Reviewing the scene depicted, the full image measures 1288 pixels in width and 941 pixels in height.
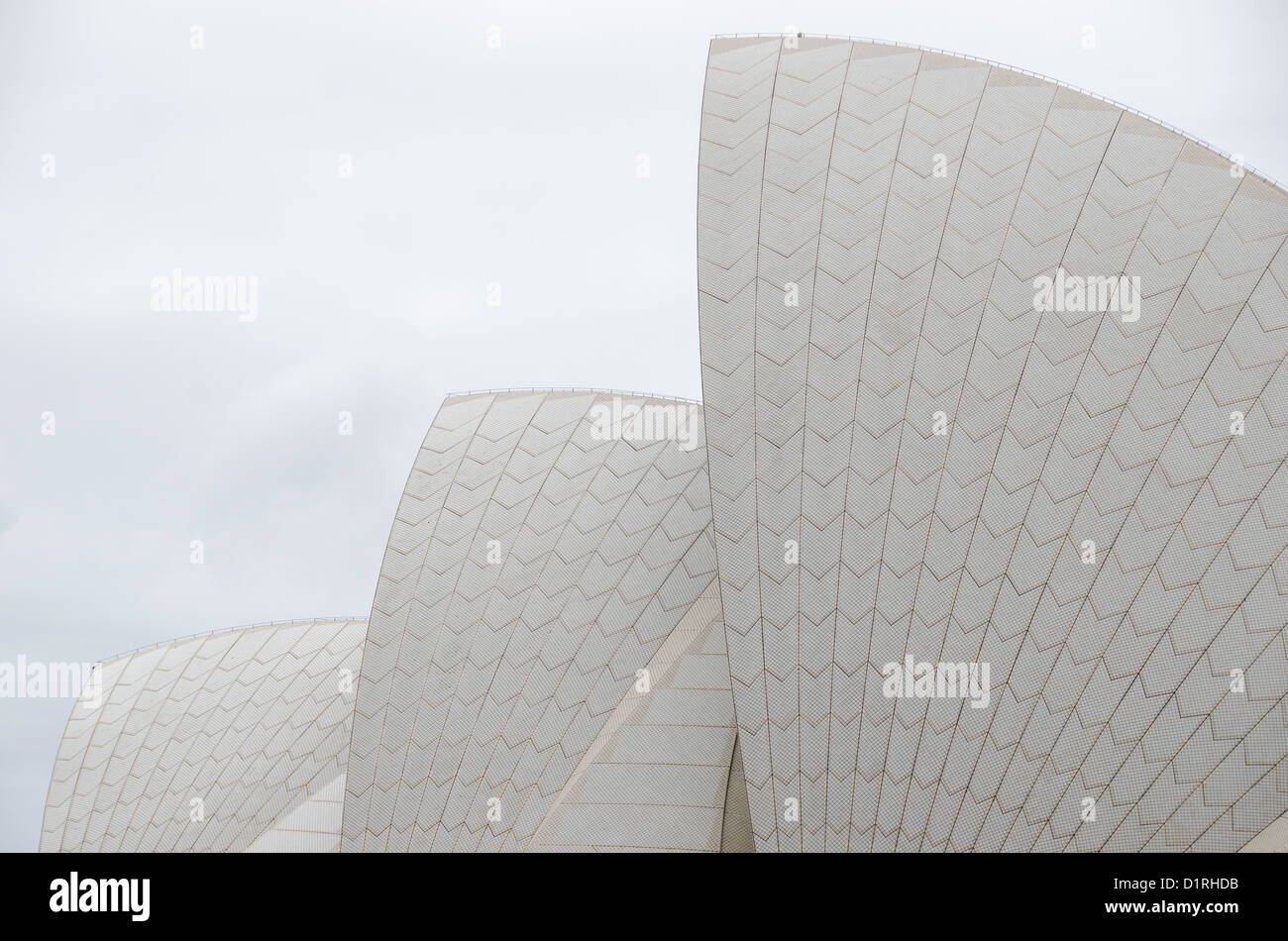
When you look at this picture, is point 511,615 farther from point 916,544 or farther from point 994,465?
point 994,465

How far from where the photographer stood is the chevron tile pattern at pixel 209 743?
24406 millimetres

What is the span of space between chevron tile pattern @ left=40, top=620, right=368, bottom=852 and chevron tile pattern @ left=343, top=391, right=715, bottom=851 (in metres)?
3.57

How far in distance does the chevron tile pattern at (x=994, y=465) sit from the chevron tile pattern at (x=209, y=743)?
445 inches

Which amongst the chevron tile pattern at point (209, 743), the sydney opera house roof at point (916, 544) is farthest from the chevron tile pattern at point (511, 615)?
the chevron tile pattern at point (209, 743)

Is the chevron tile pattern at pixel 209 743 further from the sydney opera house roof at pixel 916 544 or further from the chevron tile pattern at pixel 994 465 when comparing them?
the chevron tile pattern at pixel 994 465

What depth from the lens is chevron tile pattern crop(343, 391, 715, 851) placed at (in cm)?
1877

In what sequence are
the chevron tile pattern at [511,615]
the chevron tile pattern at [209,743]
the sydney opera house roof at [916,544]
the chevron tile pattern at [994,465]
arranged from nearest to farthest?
the chevron tile pattern at [994,465]
the sydney opera house roof at [916,544]
the chevron tile pattern at [511,615]
the chevron tile pattern at [209,743]

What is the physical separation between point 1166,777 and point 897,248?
7923 millimetres

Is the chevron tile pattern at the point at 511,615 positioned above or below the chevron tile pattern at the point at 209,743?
above

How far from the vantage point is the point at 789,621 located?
52.0 ft

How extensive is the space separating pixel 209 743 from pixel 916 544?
18.4 metres

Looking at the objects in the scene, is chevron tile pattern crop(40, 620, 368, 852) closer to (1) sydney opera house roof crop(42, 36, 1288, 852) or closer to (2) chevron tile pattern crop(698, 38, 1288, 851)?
Answer: (1) sydney opera house roof crop(42, 36, 1288, 852)

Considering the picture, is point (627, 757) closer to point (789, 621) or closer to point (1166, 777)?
point (789, 621)

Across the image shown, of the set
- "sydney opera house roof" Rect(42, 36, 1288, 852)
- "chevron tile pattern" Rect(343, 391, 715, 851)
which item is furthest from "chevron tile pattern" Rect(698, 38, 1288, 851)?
"chevron tile pattern" Rect(343, 391, 715, 851)
